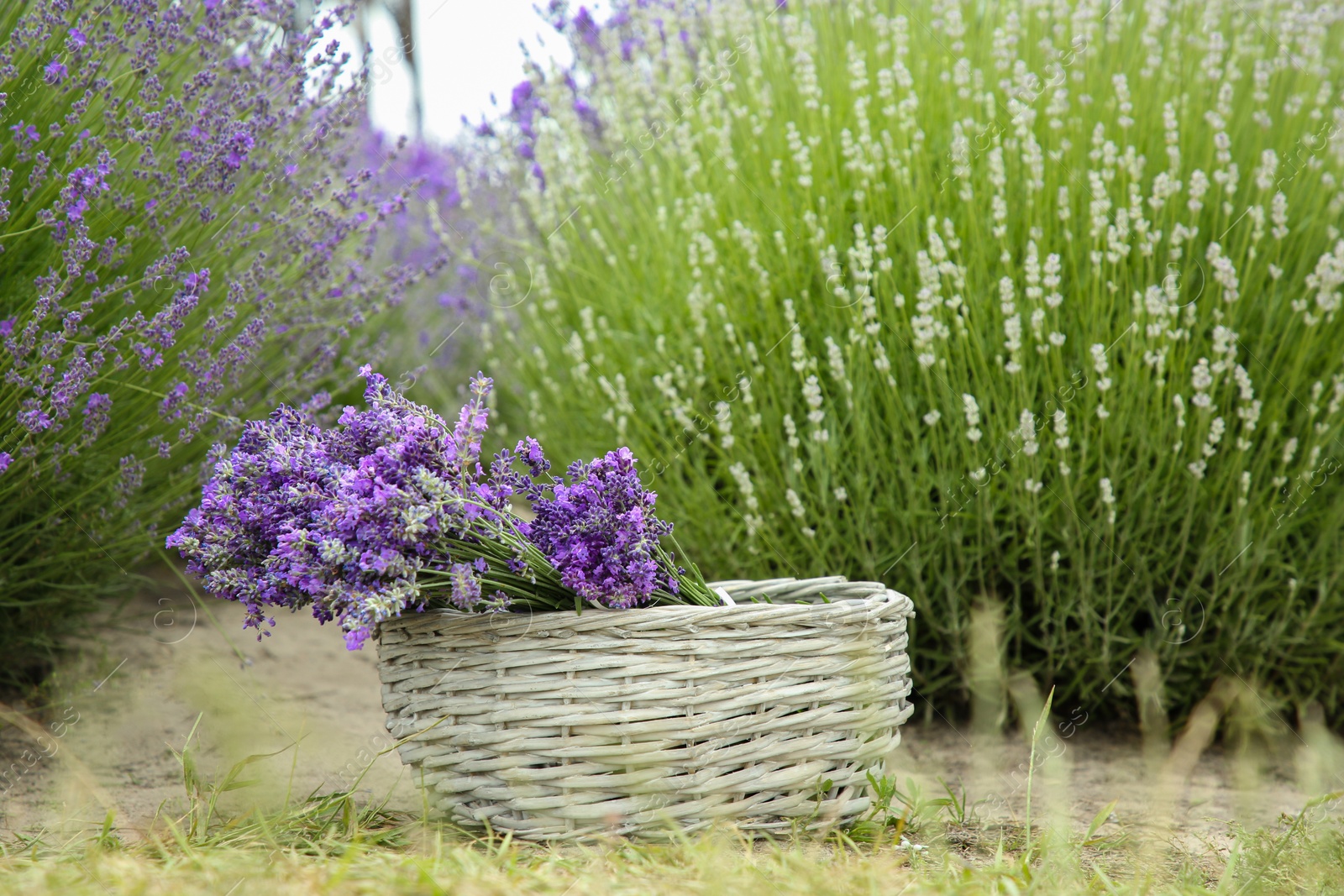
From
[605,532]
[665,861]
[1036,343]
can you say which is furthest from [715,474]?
[665,861]

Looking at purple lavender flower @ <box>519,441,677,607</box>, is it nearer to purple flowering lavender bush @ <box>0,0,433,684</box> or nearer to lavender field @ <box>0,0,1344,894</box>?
lavender field @ <box>0,0,1344,894</box>

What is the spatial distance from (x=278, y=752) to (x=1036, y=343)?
1659 mm

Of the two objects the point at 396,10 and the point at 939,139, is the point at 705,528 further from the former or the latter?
the point at 396,10

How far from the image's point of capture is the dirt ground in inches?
70.4

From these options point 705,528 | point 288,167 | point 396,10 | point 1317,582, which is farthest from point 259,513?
point 396,10

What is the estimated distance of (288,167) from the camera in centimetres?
216

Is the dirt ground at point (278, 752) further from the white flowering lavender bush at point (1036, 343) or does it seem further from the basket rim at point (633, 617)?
the basket rim at point (633, 617)

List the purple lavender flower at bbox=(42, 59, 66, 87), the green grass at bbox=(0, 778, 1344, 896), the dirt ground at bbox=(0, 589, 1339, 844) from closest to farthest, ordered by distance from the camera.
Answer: the green grass at bbox=(0, 778, 1344, 896)
the purple lavender flower at bbox=(42, 59, 66, 87)
the dirt ground at bbox=(0, 589, 1339, 844)

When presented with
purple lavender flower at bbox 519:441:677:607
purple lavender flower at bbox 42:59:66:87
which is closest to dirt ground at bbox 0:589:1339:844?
purple lavender flower at bbox 519:441:677:607

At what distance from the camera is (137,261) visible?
1938 millimetres

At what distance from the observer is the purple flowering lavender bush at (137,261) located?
5.63 ft

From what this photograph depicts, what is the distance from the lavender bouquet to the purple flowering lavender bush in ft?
1.04

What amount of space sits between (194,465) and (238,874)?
3.38ft

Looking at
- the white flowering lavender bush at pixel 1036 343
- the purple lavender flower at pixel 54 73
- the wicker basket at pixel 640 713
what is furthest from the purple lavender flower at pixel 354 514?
the white flowering lavender bush at pixel 1036 343
